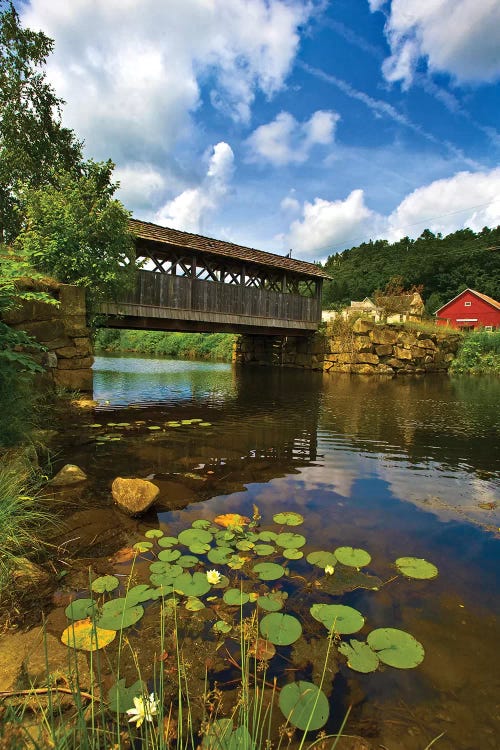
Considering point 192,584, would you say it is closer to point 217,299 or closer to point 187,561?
point 187,561

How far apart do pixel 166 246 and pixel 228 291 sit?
3.42 m

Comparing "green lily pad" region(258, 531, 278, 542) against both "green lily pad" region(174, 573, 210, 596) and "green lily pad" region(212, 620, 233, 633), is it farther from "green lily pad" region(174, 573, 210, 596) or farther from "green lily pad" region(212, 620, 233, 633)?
"green lily pad" region(212, 620, 233, 633)

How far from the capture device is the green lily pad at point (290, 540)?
345cm

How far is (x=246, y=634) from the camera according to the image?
235cm

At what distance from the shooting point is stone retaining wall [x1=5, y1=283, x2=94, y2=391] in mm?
8305

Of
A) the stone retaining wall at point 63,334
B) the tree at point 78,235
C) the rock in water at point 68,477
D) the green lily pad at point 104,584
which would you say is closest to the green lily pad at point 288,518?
the green lily pad at point 104,584

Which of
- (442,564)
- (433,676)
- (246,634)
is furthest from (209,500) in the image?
(433,676)

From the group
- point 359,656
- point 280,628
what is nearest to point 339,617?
point 359,656

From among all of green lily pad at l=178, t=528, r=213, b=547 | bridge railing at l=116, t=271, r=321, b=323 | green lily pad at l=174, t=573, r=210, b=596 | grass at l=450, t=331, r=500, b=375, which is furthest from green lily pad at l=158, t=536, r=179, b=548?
grass at l=450, t=331, r=500, b=375

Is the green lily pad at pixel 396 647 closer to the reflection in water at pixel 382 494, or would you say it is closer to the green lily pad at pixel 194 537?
the reflection in water at pixel 382 494

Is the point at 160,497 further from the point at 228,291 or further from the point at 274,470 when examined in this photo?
the point at 228,291

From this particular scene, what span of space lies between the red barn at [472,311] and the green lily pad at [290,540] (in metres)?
43.1

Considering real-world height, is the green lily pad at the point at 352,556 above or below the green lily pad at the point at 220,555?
below

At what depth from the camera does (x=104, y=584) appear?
276 cm
